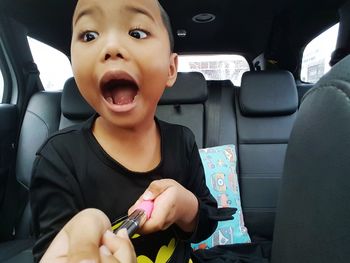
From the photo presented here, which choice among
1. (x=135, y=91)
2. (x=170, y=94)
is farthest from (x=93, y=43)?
A: (x=170, y=94)

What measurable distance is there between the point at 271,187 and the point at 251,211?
0.49ft

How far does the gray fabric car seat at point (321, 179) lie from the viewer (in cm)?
25

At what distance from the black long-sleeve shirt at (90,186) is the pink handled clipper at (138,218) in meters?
0.13

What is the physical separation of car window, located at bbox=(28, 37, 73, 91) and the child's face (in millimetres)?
1411

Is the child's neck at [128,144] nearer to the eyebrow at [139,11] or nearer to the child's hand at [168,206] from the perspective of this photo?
the child's hand at [168,206]

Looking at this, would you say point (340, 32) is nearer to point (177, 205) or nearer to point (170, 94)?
point (170, 94)

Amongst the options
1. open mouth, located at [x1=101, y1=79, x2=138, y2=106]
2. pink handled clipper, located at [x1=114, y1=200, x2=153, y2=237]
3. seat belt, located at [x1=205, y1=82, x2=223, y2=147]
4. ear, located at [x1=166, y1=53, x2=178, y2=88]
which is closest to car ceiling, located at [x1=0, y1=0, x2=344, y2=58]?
seat belt, located at [x1=205, y1=82, x2=223, y2=147]

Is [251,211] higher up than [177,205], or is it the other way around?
[177,205]

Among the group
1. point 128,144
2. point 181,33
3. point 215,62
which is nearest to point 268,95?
point 181,33

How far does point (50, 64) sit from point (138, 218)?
1.78 metres

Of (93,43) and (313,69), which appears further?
(313,69)

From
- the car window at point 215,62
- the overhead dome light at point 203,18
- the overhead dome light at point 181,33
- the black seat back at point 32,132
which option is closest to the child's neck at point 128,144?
the black seat back at point 32,132

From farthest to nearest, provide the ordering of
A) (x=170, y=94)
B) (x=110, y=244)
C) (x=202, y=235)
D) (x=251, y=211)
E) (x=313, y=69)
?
(x=313, y=69)
(x=170, y=94)
(x=251, y=211)
(x=202, y=235)
(x=110, y=244)

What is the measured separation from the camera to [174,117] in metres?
1.48
